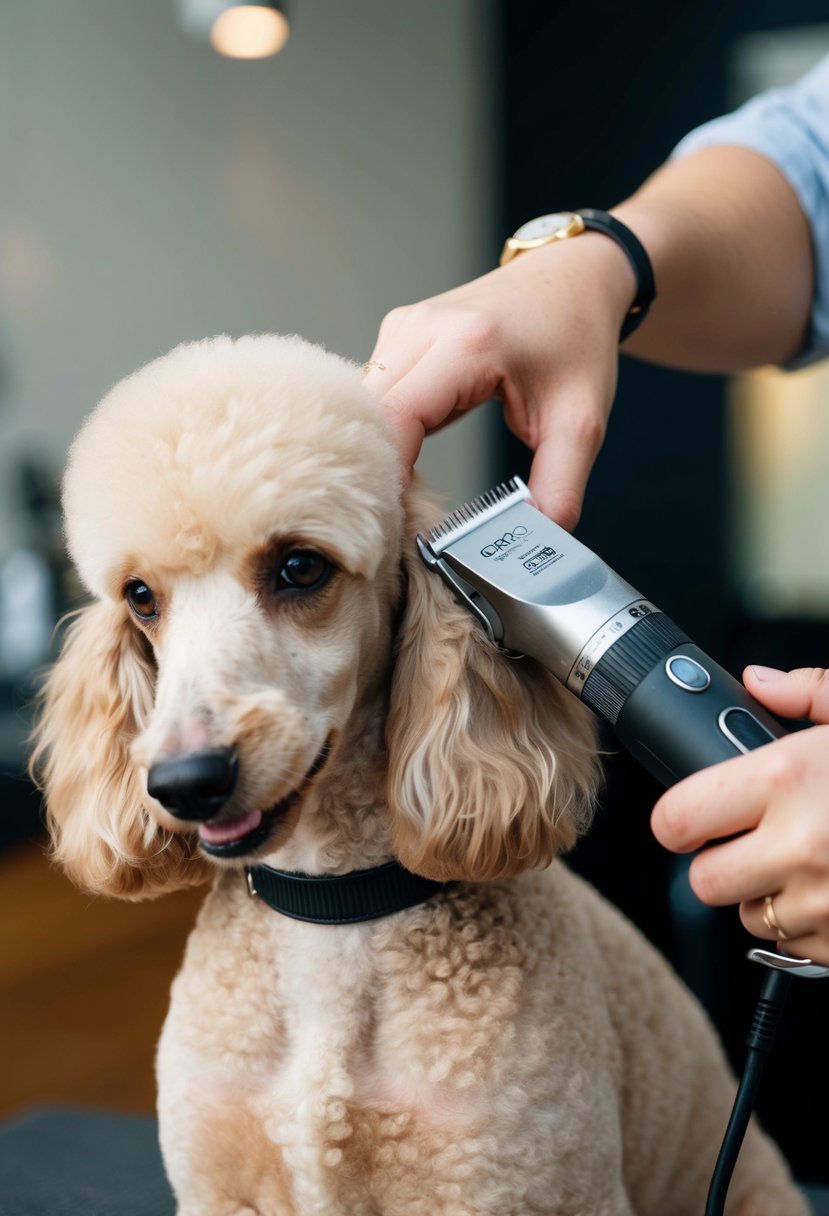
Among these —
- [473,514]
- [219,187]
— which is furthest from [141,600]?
[219,187]

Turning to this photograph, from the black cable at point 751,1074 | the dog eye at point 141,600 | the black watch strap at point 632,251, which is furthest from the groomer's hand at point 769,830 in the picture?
the black watch strap at point 632,251

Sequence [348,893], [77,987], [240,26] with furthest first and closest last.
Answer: [77,987] < [240,26] < [348,893]

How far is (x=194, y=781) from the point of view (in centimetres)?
64

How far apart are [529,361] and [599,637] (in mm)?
270

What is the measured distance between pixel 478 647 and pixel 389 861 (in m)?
0.17

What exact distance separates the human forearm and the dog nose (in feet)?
1.88

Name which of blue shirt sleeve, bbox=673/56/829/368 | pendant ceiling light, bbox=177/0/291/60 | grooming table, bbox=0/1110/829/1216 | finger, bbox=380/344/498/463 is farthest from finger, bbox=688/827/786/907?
pendant ceiling light, bbox=177/0/291/60

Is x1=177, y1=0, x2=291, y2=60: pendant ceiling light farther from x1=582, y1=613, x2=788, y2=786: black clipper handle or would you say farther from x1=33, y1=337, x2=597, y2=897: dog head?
x1=582, y1=613, x2=788, y2=786: black clipper handle

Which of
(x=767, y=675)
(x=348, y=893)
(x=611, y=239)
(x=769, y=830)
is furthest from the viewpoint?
(x=611, y=239)

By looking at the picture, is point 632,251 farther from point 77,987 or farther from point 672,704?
point 77,987

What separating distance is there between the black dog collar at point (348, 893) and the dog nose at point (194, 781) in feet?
0.51

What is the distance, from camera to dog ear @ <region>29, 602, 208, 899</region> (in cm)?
82

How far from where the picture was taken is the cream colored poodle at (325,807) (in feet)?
2.30

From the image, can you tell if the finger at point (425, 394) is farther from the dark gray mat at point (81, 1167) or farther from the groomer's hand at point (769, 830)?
the dark gray mat at point (81, 1167)
